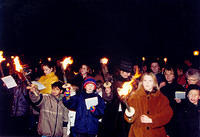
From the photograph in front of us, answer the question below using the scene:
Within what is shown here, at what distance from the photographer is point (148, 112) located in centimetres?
312

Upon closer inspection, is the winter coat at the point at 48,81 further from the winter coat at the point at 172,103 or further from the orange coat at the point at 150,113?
the winter coat at the point at 172,103

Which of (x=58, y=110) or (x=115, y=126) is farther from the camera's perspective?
(x=115, y=126)

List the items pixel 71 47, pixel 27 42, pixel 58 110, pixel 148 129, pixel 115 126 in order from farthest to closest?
pixel 71 47 < pixel 27 42 < pixel 115 126 < pixel 58 110 < pixel 148 129

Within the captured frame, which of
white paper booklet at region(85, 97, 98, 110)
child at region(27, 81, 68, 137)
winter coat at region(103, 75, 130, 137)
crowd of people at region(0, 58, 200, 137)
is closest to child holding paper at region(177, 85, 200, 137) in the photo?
crowd of people at region(0, 58, 200, 137)

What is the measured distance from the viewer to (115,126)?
4699mm

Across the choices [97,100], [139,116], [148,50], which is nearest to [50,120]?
[97,100]

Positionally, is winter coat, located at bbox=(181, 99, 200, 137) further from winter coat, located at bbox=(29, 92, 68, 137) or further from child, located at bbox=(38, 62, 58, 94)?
child, located at bbox=(38, 62, 58, 94)

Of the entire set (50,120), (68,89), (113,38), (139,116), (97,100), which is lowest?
(50,120)

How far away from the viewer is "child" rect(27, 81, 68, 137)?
4004 millimetres

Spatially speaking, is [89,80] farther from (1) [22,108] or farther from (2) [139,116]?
(1) [22,108]

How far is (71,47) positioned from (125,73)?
65.4 ft

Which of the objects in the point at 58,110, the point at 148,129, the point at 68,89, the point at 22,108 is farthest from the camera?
the point at 22,108

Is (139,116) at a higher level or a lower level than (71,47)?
lower

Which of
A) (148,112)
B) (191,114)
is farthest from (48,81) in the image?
(191,114)
